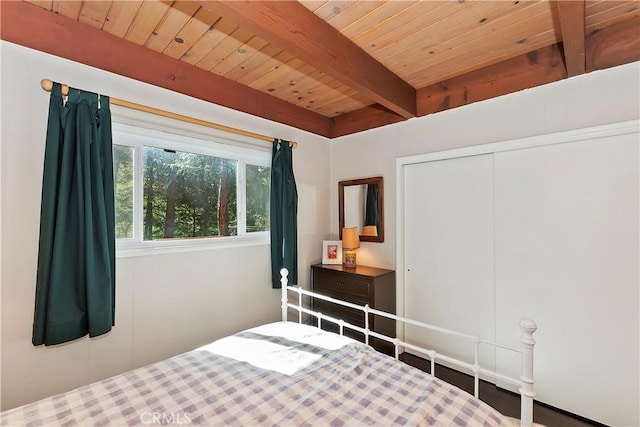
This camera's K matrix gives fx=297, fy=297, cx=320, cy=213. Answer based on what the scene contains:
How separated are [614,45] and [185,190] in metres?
2.97

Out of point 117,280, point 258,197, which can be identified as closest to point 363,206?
point 258,197

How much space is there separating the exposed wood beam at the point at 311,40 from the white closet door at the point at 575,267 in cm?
112

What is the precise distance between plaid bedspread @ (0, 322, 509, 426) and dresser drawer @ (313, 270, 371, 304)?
Answer: 1.15 meters

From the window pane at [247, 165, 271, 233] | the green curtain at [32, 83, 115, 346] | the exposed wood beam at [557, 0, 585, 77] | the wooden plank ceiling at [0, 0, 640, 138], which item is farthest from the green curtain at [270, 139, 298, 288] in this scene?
the exposed wood beam at [557, 0, 585, 77]

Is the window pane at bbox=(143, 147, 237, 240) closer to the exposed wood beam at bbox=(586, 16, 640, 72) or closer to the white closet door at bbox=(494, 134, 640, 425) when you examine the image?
the white closet door at bbox=(494, 134, 640, 425)

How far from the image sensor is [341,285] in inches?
110

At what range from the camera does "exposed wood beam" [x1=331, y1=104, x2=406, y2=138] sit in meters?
2.87

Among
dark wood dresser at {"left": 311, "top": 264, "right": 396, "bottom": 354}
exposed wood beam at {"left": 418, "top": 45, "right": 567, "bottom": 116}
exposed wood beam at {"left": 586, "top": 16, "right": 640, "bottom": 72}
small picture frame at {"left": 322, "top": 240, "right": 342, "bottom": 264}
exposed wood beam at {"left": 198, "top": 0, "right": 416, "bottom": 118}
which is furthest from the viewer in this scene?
small picture frame at {"left": 322, "top": 240, "right": 342, "bottom": 264}

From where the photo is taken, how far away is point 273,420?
1096 millimetres

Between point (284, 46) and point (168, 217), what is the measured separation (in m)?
1.47

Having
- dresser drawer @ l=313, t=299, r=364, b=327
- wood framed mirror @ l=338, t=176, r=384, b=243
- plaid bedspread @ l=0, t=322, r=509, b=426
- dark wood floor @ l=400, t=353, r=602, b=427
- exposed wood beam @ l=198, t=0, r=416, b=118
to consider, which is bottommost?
dark wood floor @ l=400, t=353, r=602, b=427

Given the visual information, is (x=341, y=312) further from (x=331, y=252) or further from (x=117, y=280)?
(x=117, y=280)

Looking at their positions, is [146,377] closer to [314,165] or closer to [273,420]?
[273,420]

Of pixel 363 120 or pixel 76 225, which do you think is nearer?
pixel 76 225
